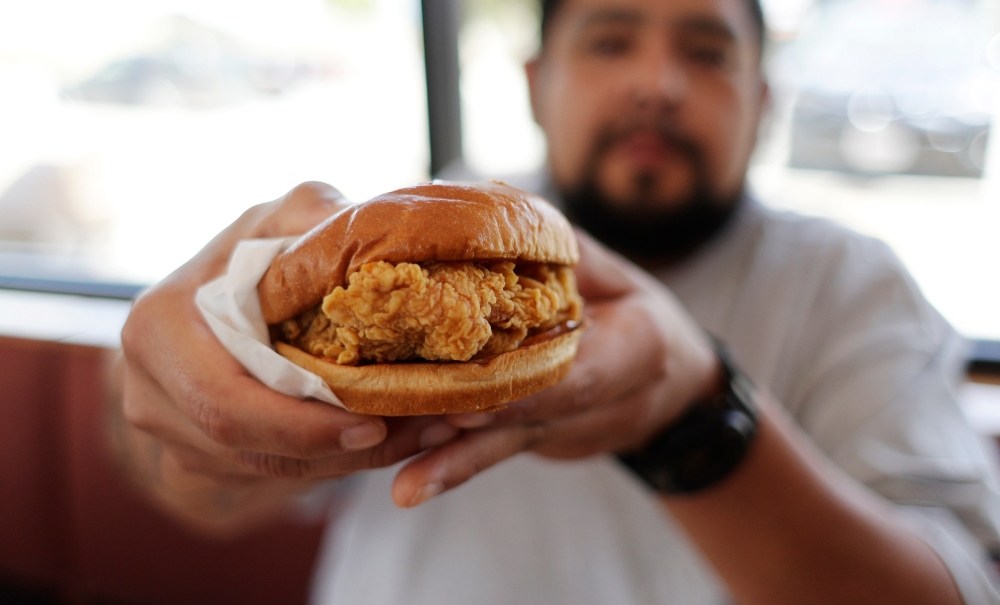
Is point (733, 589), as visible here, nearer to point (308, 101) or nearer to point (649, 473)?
Result: point (649, 473)

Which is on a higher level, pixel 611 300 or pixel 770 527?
pixel 611 300

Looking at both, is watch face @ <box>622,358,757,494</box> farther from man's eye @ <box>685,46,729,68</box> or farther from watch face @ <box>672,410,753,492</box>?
man's eye @ <box>685,46,729,68</box>

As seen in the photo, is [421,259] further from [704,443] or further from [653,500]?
[653,500]

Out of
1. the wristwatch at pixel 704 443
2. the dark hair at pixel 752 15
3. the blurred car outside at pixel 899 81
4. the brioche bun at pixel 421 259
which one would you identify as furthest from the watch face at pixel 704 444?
the blurred car outside at pixel 899 81

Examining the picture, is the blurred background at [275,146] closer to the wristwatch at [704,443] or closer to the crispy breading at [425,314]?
the wristwatch at [704,443]

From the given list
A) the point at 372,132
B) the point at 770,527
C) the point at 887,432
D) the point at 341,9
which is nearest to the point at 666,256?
the point at 887,432
